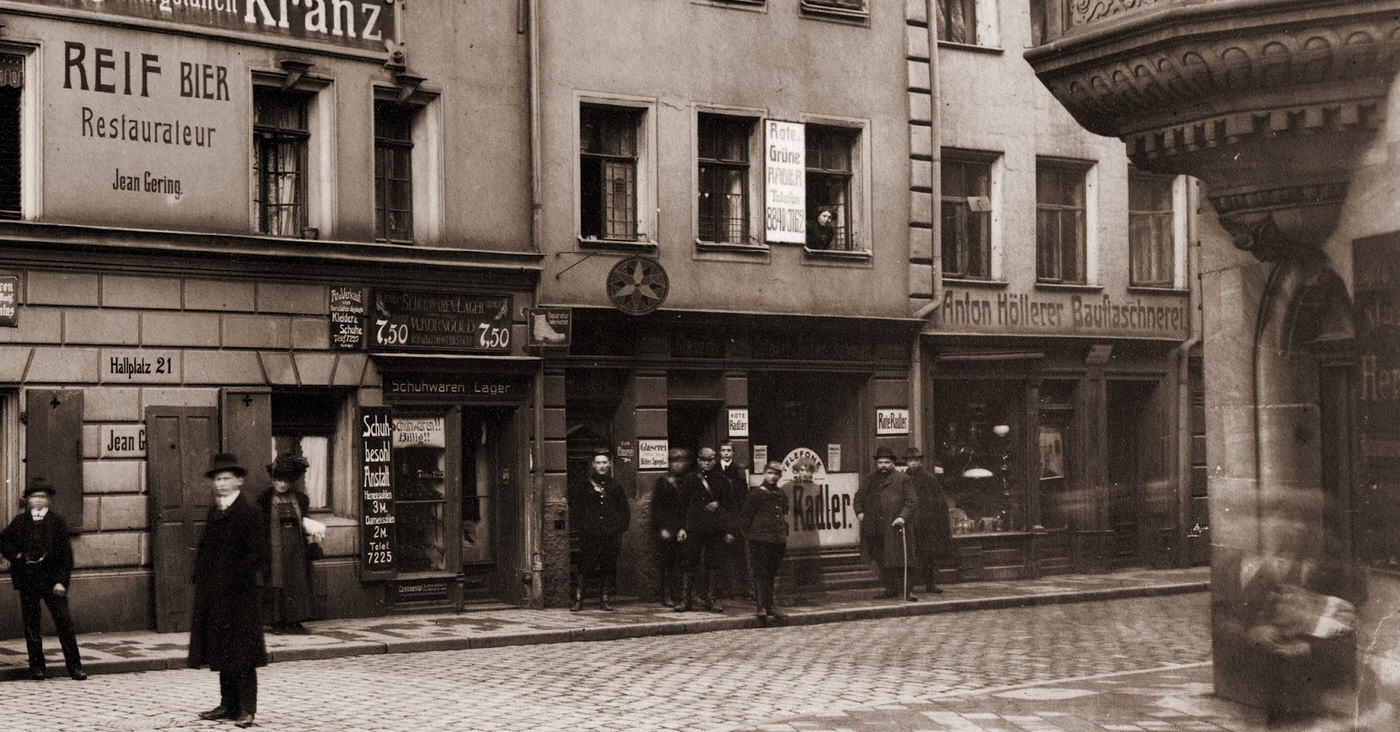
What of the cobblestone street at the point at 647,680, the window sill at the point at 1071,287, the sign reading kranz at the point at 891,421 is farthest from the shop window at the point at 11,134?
the window sill at the point at 1071,287

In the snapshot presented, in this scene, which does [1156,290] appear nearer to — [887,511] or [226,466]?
[887,511]

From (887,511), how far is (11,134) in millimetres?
11409

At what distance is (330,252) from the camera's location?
2123cm

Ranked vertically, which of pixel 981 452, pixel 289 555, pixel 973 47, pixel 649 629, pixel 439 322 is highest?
pixel 973 47

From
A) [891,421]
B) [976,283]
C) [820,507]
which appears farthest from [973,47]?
[820,507]

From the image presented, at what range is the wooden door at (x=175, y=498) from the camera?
1989 centimetres

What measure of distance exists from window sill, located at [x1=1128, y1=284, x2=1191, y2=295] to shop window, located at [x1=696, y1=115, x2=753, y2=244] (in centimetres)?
764

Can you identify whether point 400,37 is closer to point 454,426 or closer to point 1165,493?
point 454,426

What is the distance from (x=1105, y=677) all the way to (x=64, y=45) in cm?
1233

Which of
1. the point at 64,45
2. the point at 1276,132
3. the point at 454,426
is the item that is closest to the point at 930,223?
the point at 454,426

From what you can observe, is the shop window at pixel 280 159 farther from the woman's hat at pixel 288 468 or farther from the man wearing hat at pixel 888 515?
the man wearing hat at pixel 888 515

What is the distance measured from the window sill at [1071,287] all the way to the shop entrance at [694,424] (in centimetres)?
637

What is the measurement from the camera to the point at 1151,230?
3028 centimetres

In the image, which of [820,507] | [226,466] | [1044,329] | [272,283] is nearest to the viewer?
[226,466]
